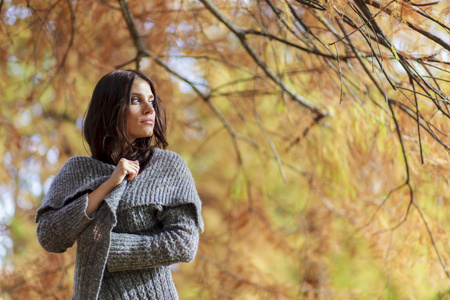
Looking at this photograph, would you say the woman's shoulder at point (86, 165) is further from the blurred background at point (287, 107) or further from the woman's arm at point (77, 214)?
the blurred background at point (287, 107)

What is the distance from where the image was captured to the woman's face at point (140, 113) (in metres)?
1.25

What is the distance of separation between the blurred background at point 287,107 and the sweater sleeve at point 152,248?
499 mm

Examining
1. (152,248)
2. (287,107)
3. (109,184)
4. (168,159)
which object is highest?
(287,107)

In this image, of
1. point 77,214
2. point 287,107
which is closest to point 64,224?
point 77,214

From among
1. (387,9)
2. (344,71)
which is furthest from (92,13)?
(387,9)

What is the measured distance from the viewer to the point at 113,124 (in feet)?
4.06

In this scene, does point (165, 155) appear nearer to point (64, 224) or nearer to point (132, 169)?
point (132, 169)

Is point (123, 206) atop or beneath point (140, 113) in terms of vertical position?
beneath

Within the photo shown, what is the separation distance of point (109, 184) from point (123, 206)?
6 centimetres

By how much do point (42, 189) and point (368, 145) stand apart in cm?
249

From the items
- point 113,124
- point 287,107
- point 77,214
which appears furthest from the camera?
point 287,107

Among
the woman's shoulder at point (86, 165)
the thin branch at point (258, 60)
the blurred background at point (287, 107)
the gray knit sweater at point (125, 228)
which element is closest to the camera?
the gray knit sweater at point (125, 228)

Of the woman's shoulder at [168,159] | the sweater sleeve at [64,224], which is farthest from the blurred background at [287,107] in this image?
the sweater sleeve at [64,224]

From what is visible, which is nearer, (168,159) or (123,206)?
(123,206)
